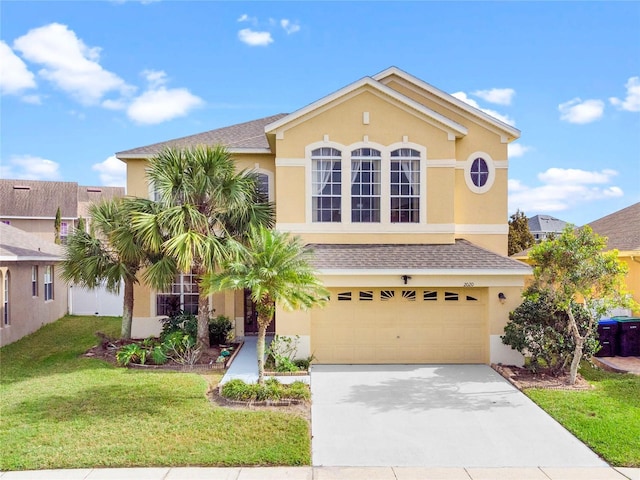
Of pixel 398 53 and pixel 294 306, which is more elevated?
pixel 398 53

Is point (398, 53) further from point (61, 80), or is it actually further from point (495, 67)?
point (61, 80)

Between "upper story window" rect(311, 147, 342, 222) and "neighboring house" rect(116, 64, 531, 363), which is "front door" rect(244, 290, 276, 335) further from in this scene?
"upper story window" rect(311, 147, 342, 222)

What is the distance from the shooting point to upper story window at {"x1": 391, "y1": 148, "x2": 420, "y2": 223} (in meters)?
13.6

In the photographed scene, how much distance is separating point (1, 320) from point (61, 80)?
875 centimetres

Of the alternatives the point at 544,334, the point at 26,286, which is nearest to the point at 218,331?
the point at 26,286

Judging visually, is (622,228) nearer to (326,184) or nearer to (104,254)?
(326,184)

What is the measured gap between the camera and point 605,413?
27.9ft

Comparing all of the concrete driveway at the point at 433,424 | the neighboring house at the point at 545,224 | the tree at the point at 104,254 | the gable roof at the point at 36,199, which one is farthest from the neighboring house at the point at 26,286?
the neighboring house at the point at 545,224

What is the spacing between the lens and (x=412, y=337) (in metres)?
12.5

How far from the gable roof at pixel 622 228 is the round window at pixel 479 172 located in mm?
5253

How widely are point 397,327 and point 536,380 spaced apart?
3639mm

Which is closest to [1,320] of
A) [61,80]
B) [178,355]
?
[178,355]

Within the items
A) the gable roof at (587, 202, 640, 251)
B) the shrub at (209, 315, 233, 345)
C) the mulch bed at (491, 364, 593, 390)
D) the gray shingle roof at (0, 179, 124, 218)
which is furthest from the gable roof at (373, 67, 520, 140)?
the gray shingle roof at (0, 179, 124, 218)

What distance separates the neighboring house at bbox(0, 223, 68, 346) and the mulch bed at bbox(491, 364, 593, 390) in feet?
48.0
